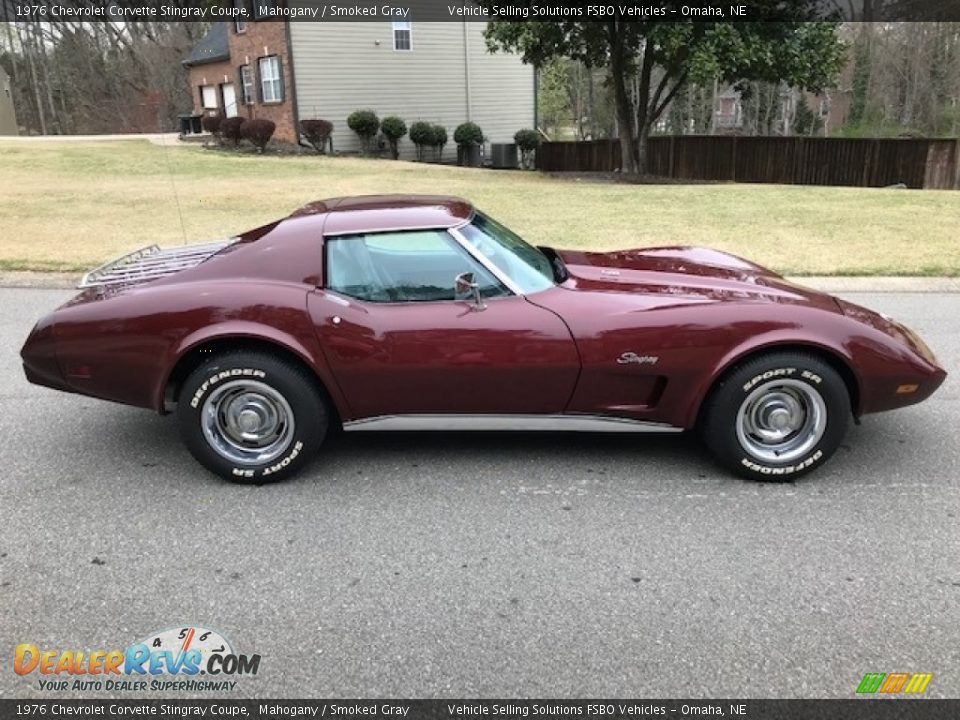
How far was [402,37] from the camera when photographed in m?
28.9

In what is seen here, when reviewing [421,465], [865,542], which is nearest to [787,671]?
[865,542]

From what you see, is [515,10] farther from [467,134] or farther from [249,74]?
[249,74]

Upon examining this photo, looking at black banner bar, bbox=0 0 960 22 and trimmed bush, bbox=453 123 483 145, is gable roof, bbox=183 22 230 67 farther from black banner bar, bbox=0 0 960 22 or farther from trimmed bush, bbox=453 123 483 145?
trimmed bush, bbox=453 123 483 145

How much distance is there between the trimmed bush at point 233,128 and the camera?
27.0 m

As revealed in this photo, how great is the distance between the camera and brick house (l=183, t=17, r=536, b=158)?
27.2 m

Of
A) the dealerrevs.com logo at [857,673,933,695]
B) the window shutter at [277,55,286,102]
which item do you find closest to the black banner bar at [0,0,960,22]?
the window shutter at [277,55,286,102]

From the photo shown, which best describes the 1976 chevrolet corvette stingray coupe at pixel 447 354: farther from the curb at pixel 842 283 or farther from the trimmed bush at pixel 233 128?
the trimmed bush at pixel 233 128

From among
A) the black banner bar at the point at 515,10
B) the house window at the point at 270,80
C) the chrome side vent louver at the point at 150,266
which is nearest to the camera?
the chrome side vent louver at the point at 150,266

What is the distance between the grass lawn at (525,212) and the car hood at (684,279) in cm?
503

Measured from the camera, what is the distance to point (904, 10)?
34.3 m

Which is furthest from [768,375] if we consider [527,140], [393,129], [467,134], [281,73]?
[527,140]

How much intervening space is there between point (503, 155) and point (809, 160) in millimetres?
12923

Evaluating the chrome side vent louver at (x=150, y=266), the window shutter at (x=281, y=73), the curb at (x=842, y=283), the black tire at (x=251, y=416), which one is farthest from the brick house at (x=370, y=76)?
the black tire at (x=251, y=416)

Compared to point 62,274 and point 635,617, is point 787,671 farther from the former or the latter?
point 62,274
